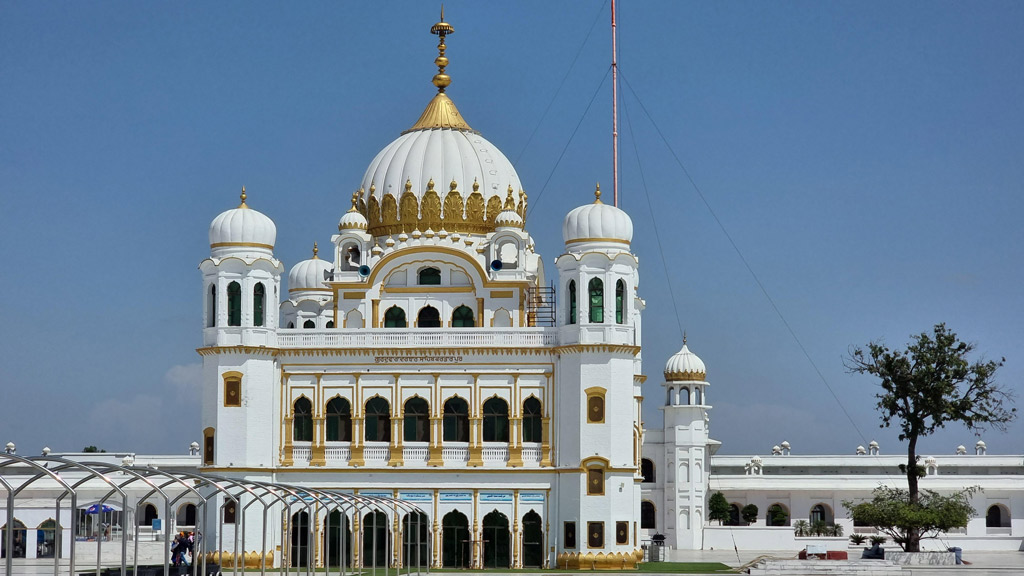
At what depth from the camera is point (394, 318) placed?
54.1m

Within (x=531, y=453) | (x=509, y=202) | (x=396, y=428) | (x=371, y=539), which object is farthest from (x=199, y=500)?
(x=509, y=202)

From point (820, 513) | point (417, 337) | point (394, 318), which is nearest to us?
point (417, 337)

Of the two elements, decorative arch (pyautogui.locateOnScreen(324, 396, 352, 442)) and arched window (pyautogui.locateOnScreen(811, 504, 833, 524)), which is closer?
decorative arch (pyautogui.locateOnScreen(324, 396, 352, 442))

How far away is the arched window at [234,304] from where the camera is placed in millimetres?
49875

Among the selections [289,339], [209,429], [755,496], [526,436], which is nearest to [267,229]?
[289,339]

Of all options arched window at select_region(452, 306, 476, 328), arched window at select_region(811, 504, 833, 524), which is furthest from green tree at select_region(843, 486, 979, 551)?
arched window at select_region(811, 504, 833, 524)

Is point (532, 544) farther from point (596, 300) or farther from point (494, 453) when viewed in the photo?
point (596, 300)

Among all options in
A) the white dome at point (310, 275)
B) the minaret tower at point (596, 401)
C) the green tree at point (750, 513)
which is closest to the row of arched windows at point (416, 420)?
the minaret tower at point (596, 401)

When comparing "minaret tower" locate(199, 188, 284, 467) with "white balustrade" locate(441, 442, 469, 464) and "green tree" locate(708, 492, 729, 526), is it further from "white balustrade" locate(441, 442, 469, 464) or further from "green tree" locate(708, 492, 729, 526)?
"green tree" locate(708, 492, 729, 526)

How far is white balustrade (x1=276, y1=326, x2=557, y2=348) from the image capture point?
49.6 m

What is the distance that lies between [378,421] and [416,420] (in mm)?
1253

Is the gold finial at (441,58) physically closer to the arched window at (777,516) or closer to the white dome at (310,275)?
the white dome at (310,275)

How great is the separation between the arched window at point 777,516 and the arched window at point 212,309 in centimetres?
3851

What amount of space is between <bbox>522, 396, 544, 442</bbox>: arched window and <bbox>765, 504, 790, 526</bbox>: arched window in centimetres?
3315
